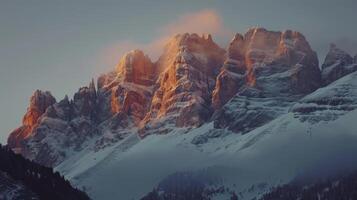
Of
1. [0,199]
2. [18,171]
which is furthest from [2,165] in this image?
[0,199]

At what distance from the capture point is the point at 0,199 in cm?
18312

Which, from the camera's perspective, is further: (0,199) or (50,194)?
(50,194)

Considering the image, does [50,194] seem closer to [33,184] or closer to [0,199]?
[33,184]

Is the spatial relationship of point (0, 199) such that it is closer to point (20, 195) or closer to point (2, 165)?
point (20, 195)

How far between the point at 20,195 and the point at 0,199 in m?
5.41

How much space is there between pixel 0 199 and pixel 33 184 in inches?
553

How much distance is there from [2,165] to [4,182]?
377 inches

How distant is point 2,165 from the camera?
199875 millimetres

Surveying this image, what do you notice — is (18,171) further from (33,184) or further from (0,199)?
(0,199)

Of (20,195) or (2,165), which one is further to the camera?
(2,165)

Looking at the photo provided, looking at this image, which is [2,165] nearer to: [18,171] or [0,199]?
[18,171]

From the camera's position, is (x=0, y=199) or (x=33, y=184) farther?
(x=33, y=184)

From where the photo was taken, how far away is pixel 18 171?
199750 mm
